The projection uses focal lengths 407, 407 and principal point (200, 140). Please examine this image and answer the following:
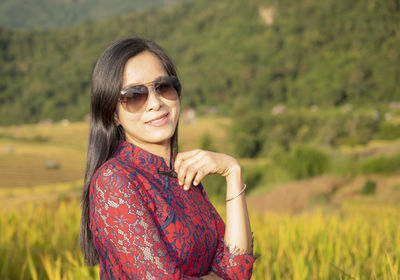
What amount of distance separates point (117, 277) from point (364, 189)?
389 inches

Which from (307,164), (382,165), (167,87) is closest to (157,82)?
(167,87)

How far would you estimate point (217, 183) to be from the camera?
11484 mm

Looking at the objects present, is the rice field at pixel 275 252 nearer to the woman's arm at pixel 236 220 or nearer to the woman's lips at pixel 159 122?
the woman's arm at pixel 236 220

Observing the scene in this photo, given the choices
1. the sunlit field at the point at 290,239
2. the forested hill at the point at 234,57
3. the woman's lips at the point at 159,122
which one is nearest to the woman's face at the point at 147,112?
the woman's lips at the point at 159,122

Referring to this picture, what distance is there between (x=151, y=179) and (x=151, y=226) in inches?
7.7

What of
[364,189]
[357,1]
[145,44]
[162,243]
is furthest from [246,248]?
[357,1]

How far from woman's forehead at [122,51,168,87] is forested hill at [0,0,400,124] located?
28.4 metres

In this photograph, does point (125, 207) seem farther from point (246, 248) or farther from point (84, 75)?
point (84, 75)

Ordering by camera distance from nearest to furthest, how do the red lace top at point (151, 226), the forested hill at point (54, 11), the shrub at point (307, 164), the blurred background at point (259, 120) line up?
the red lace top at point (151, 226) < the blurred background at point (259, 120) < the shrub at point (307, 164) < the forested hill at point (54, 11)

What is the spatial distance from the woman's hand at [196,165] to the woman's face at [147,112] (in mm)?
96

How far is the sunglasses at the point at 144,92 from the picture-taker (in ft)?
3.88

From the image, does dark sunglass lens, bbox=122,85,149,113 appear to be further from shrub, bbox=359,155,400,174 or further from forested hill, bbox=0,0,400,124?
forested hill, bbox=0,0,400,124

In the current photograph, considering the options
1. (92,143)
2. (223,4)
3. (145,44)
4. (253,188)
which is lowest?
(253,188)

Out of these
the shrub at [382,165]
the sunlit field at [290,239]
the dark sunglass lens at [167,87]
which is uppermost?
the dark sunglass lens at [167,87]
